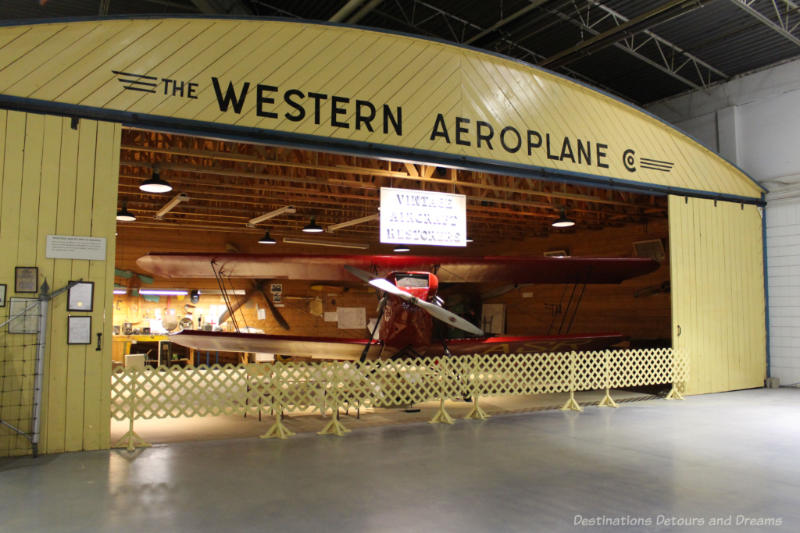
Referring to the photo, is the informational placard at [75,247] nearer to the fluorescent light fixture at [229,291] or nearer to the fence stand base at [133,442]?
the fence stand base at [133,442]

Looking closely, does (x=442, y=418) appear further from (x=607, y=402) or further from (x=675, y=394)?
(x=675, y=394)

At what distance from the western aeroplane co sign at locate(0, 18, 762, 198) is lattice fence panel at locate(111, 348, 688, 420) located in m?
2.77

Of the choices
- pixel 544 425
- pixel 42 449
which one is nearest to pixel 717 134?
pixel 544 425

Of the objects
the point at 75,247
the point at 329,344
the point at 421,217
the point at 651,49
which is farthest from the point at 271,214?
the point at 651,49

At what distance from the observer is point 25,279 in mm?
5168

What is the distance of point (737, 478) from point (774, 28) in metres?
9.96

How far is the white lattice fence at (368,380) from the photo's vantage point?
5.88 m

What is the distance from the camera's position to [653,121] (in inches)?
369

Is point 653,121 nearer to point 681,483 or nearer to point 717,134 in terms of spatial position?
point 717,134

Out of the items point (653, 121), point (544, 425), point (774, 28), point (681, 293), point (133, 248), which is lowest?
point (544, 425)

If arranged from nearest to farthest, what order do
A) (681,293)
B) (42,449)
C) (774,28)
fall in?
(42,449), (681,293), (774,28)

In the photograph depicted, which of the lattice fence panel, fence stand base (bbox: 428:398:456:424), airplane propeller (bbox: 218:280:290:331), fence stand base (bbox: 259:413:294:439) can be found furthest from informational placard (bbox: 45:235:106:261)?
airplane propeller (bbox: 218:280:290:331)

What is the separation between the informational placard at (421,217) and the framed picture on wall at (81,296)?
326 centimetres

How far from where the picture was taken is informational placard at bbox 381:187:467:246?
6.94m
